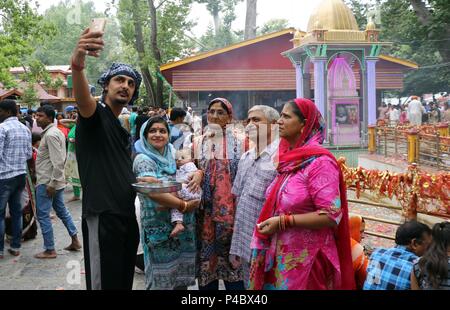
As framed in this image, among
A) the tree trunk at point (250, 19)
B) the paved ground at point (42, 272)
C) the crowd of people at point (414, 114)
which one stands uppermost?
the tree trunk at point (250, 19)

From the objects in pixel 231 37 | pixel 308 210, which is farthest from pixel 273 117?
pixel 231 37

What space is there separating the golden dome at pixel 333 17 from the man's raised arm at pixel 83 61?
16086 millimetres

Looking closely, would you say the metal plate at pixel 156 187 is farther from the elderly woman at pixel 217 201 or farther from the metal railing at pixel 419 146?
the metal railing at pixel 419 146

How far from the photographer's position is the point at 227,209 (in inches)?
145

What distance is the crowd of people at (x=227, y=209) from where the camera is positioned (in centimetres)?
262

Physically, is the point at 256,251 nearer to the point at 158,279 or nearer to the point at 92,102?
the point at 158,279

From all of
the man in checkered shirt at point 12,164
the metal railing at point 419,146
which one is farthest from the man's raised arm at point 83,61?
the metal railing at point 419,146

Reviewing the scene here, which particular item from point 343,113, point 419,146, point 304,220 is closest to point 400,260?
point 304,220

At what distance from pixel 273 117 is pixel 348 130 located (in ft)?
45.4

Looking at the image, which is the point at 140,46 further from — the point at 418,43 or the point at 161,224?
the point at 161,224

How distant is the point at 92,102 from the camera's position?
2.46m

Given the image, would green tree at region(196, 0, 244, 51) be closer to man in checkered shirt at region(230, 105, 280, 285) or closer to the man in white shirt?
the man in white shirt

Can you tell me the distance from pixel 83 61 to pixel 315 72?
14.9m

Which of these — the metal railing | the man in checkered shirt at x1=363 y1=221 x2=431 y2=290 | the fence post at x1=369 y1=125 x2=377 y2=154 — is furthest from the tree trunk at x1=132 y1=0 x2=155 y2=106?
the man in checkered shirt at x1=363 y1=221 x2=431 y2=290
